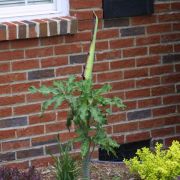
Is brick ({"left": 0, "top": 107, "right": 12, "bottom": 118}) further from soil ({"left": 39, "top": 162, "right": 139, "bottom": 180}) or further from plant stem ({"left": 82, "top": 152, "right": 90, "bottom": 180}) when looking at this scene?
plant stem ({"left": 82, "top": 152, "right": 90, "bottom": 180})

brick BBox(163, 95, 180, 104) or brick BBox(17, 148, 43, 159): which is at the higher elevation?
brick BBox(163, 95, 180, 104)

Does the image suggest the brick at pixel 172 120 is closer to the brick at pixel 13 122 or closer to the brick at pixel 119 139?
the brick at pixel 119 139

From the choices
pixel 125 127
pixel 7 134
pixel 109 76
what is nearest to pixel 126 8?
pixel 109 76

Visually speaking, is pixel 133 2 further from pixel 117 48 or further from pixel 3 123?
pixel 3 123

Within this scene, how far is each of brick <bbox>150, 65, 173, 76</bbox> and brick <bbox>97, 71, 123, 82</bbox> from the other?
0.32m

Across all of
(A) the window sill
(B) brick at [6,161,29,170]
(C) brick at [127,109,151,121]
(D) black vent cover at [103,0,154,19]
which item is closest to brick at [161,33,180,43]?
(D) black vent cover at [103,0,154,19]

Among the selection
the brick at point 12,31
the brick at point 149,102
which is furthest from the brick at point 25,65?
the brick at point 149,102

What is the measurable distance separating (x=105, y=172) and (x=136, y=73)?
0.99m

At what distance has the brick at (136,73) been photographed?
546 cm

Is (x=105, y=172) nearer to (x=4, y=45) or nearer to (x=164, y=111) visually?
(x=164, y=111)

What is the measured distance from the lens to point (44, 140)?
5227 millimetres

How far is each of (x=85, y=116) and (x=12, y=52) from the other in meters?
1.18

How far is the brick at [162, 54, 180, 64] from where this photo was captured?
5617 mm

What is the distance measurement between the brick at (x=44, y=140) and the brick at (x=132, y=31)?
3.52 ft
